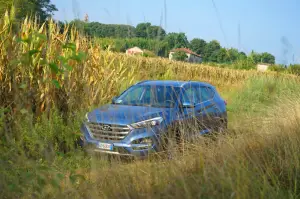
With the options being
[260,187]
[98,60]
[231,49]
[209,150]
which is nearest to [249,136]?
[209,150]

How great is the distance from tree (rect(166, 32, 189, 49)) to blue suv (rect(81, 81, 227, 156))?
27.4 inches

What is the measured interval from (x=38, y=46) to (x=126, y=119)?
2.21 m

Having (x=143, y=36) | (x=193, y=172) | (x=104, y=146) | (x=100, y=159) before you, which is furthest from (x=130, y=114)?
(x=193, y=172)

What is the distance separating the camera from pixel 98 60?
10.2 meters

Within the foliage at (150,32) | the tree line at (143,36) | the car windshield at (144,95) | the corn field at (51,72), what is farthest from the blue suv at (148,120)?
the foliage at (150,32)

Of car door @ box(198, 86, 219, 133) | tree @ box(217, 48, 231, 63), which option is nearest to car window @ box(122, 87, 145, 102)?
car door @ box(198, 86, 219, 133)

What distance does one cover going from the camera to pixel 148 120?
720 cm

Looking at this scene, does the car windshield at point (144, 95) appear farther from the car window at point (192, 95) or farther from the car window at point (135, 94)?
the car window at point (192, 95)

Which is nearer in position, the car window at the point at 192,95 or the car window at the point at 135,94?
the car window at the point at 192,95

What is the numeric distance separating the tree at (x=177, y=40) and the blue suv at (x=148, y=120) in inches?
27.4

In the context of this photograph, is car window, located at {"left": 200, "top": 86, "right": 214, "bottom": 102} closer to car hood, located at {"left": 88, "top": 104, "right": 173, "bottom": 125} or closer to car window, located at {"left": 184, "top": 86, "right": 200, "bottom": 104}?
car window, located at {"left": 184, "top": 86, "right": 200, "bottom": 104}

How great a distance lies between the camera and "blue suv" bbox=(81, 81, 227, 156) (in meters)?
5.84

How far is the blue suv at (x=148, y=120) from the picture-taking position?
584 cm

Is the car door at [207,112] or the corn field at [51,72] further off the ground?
the corn field at [51,72]
